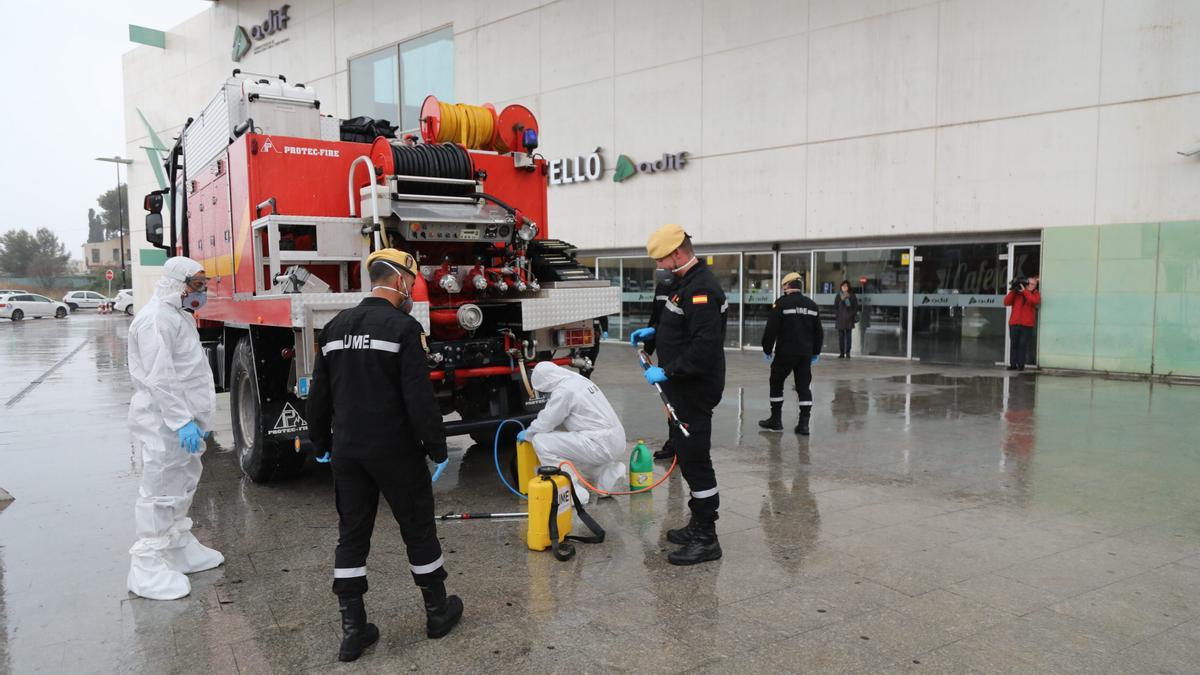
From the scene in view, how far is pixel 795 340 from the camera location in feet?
27.8

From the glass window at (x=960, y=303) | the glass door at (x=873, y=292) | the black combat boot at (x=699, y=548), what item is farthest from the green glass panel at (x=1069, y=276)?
the black combat boot at (x=699, y=548)

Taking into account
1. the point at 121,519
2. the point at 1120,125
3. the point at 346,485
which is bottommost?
the point at 121,519

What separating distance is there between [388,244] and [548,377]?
5.74 ft

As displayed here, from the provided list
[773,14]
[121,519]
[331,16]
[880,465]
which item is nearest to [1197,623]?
[880,465]

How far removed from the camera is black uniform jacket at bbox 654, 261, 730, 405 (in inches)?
182

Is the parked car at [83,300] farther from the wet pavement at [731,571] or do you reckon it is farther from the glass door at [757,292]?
the wet pavement at [731,571]

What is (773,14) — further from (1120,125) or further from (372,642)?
(372,642)

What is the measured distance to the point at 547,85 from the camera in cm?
1994

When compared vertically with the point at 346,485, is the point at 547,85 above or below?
above

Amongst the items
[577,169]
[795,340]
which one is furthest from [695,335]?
[577,169]

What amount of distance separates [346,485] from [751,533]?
109 inches

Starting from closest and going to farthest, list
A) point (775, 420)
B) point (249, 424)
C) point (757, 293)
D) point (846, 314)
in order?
point (249, 424), point (775, 420), point (846, 314), point (757, 293)

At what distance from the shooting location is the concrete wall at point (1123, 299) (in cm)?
1231

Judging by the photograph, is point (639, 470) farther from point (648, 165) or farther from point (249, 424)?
point (648, 165)
